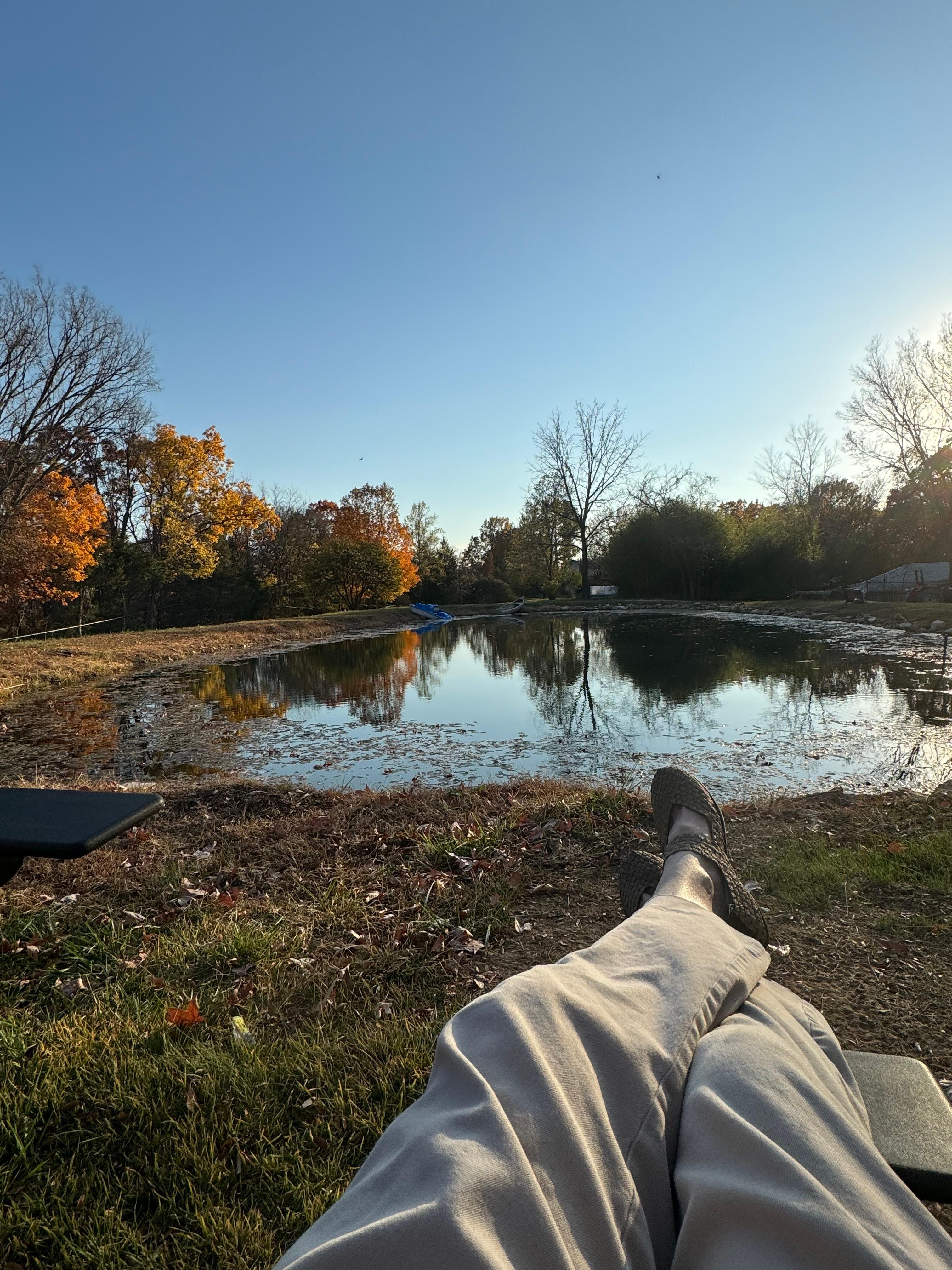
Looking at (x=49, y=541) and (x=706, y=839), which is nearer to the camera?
(x=706, y=839)

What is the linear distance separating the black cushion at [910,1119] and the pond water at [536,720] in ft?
13.2

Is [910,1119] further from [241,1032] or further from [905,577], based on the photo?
[905,577]

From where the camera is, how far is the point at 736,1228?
76 centimetres

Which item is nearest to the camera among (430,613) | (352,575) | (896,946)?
(896,946)

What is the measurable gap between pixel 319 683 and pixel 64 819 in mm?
9961

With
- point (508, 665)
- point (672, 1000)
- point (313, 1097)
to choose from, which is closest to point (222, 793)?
point (313, 1097)

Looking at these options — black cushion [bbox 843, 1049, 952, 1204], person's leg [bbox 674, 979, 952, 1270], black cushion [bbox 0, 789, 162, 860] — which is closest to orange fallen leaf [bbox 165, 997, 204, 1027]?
black cushion [bbox 0, 789, 162, 860]

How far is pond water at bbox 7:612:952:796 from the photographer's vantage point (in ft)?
19.4

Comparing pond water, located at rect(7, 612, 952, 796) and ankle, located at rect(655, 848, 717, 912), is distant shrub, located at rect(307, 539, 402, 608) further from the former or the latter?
ankle, located at rect(655, 848, 717, 912)

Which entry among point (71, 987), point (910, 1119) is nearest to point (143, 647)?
point (71, 987)

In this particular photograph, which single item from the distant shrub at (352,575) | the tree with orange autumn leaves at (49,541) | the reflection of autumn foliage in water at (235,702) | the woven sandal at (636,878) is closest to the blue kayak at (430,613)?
the distant shrub at (352,575)

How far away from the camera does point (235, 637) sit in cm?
1870

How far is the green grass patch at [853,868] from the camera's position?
2.90 meters

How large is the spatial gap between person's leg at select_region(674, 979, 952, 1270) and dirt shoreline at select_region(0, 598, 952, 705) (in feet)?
38.0
